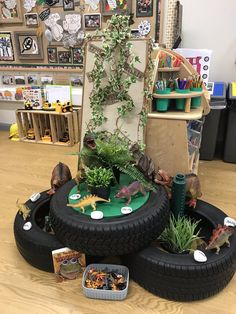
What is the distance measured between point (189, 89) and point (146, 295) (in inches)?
49.1

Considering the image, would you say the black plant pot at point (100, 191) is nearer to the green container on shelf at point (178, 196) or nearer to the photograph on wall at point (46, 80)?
the green container on shelf at point (178, 196)

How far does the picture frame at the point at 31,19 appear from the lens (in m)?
3.05

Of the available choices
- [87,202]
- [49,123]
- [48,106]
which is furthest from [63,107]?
[87,202]

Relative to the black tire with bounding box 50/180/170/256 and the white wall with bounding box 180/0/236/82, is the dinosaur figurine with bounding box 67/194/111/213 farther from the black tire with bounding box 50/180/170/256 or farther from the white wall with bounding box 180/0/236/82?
the white wall with bounding box 180/0/236/82

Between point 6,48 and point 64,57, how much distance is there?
30.2 inches

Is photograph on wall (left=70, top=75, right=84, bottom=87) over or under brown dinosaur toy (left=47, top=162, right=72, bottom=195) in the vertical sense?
over

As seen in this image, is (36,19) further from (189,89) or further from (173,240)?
(173,240)

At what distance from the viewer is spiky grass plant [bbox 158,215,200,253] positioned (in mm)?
1396

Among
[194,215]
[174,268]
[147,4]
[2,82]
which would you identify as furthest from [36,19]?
[174,268]

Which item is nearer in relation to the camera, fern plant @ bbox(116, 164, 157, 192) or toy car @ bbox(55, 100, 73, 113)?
fern plant @ bbox(116, 164, 157, 192)

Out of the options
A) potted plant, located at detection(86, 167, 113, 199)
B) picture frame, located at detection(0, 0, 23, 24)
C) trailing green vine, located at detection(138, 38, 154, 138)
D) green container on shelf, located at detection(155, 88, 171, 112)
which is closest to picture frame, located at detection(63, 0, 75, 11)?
picture frame, located at detection(0, 0, 23, 24)

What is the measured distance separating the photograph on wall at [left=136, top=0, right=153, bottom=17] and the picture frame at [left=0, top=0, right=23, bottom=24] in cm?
133

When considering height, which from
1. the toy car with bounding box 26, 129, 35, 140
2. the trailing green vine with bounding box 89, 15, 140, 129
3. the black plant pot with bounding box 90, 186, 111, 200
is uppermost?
the trailing green vine with bounding box 89, 15, 140, 129

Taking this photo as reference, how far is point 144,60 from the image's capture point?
1.72 meters
